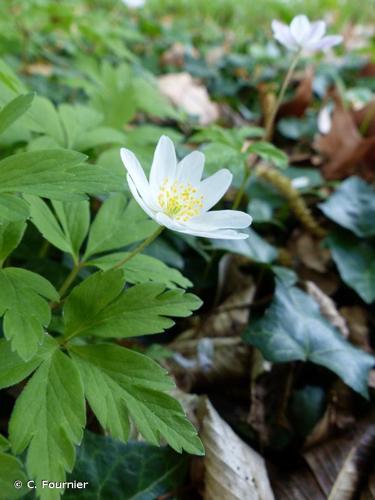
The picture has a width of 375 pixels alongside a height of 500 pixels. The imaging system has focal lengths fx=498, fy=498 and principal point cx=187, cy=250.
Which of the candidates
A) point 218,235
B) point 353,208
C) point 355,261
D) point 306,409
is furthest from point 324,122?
point 218,235

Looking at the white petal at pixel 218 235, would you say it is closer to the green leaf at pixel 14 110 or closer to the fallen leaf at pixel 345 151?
the green leaf at pixel 14 110

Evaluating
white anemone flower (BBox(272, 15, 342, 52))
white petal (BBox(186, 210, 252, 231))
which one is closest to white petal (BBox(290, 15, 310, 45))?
white anemone flower (BBox(272, 15, 342, 52))

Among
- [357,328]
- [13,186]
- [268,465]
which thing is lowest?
[268,465]

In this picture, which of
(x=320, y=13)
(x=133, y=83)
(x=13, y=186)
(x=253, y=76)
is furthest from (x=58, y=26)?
(x=320, y=13)

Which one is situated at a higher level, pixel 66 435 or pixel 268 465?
pixel 66 435

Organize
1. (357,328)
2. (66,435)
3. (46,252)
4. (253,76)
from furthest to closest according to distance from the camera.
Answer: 1. (253,76)
2. (357,328)
3. (46,252)
4. (66,435)

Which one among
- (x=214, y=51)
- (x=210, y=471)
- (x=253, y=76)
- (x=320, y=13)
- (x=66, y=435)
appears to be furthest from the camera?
(x=320, y=13)

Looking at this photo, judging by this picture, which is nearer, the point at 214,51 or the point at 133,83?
the point at 133,83

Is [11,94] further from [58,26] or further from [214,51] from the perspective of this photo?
[214,51]
